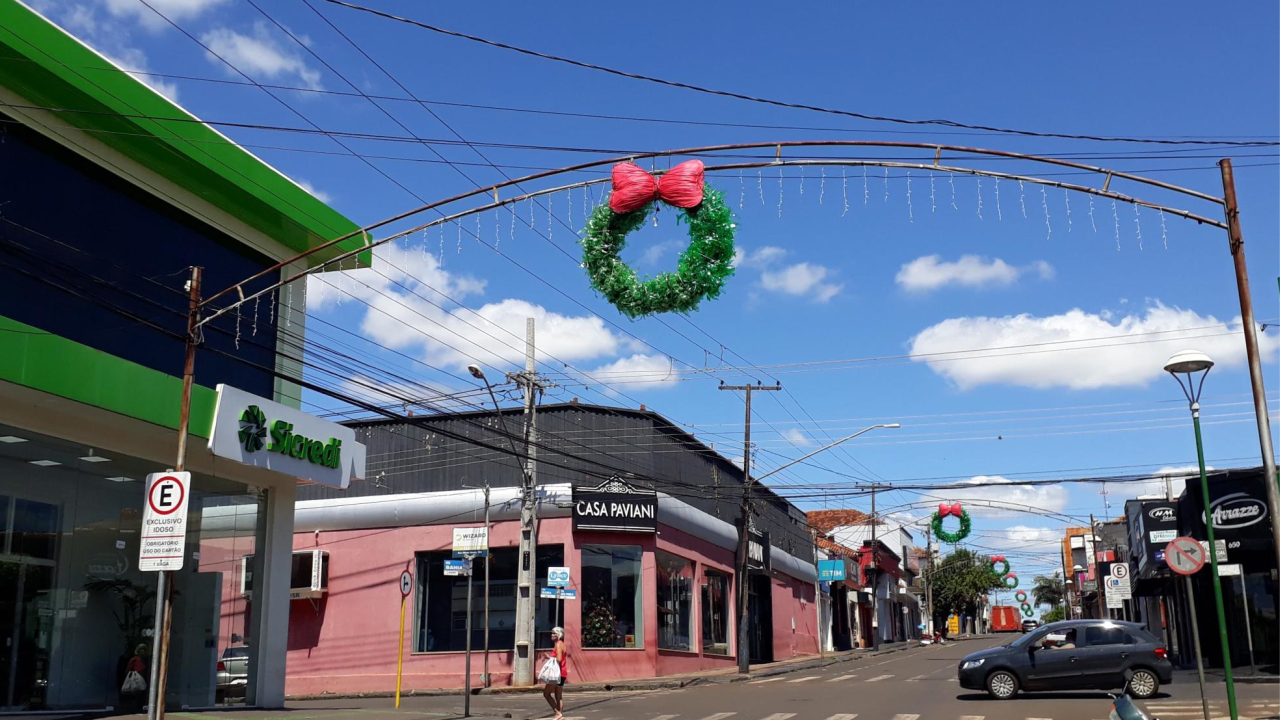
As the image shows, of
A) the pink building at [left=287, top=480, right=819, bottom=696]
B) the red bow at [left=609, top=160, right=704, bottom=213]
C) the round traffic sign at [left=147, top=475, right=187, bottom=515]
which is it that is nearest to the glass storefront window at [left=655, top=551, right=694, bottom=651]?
the pink building at [left=287, top=480, right=819, bottom=696]

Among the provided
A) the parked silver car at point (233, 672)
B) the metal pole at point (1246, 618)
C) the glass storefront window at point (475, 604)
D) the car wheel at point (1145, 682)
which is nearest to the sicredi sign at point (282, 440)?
the parked silver car at point (233, 672)

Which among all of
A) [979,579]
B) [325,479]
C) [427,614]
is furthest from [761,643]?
[979,579]

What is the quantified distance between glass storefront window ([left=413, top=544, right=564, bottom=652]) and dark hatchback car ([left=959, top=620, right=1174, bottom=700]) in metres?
14.4

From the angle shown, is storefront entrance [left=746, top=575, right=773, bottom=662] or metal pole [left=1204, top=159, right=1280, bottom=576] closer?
metal pole [left=1204, top=159, right=1280, bottom=576]


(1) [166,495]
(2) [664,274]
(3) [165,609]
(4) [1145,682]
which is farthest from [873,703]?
(1) [166,495]

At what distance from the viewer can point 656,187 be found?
12203 millimetres

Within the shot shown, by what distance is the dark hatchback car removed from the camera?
21.8 m

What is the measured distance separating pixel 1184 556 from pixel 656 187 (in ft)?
34.7

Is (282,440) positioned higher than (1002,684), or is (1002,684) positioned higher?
(282,440)

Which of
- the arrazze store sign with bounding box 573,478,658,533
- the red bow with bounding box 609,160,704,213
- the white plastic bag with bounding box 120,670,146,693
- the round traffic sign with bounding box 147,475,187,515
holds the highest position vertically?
the red bow with bounding box 609,160,704,213

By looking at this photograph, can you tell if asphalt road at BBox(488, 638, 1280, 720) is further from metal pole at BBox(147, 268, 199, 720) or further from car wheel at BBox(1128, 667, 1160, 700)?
metal pole at BBox(147, 268, 199, 720)

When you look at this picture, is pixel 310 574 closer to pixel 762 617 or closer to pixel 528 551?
pixel 528 551

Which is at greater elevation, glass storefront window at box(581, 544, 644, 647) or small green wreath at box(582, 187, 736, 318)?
small green wreath at box(582, 187, 736, 318)

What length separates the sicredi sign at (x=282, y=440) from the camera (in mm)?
18391
